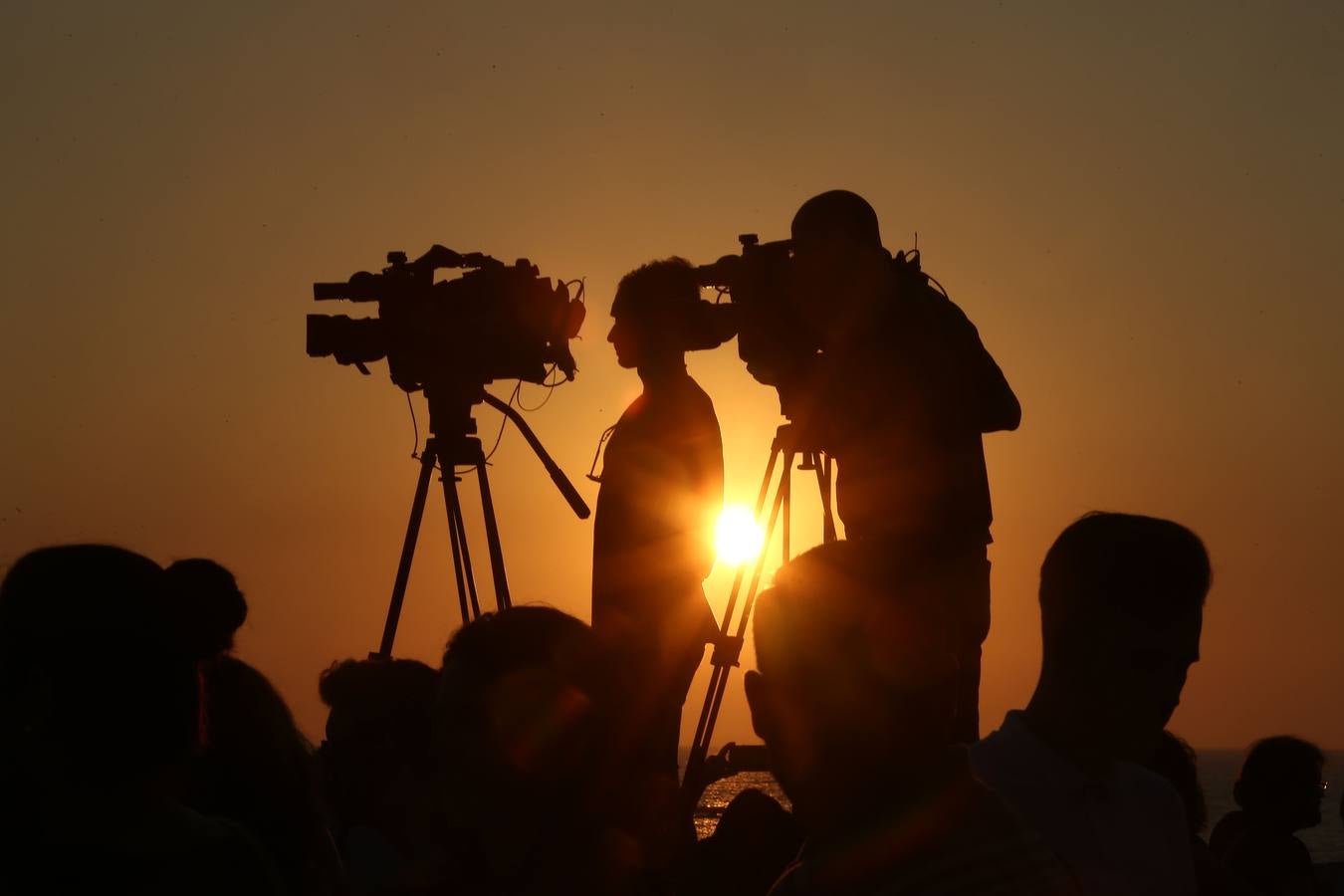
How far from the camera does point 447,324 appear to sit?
7012mm

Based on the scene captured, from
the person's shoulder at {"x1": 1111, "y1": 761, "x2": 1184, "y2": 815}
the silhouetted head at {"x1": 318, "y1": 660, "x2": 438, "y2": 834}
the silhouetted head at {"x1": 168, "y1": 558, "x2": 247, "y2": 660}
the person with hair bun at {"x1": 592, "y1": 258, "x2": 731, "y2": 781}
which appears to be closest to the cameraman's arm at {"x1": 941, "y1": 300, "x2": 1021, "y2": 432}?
the person with hair bun at {"x1": 592, "y1": 258, "x2": 731, "y2": 781}

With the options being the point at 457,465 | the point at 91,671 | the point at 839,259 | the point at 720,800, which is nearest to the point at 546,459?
the point at 457,465

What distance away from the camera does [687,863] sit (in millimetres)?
3904

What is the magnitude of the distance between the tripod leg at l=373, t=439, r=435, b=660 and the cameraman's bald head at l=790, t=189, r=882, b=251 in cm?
313

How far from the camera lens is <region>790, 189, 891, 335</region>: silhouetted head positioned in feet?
15.4

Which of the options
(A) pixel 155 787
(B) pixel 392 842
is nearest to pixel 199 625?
(B) pixel 392 842

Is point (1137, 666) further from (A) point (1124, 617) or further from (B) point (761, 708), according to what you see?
(B) point (761, 708)

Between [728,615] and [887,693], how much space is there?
413 centimetres

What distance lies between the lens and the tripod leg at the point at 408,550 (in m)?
6.89

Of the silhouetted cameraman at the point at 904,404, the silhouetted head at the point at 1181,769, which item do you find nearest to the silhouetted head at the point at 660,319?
the silhouetted cameraman at the point at 904,404

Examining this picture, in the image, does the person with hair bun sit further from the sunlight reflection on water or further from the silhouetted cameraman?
the silhouetted cameraman

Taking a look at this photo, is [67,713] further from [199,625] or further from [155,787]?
[199,625]

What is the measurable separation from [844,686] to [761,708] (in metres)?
0.17

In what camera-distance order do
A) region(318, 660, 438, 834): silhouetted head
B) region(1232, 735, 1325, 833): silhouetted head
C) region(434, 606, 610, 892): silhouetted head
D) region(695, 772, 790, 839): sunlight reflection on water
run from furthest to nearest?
region(1232, 735, 1325, 833): silhouetted head, region(695, 772, 790, 839): sunlight reflection on water, region(318, 660, 438, 834): silhouetted head, region(434, 606, 610, 892): silhouetted head
